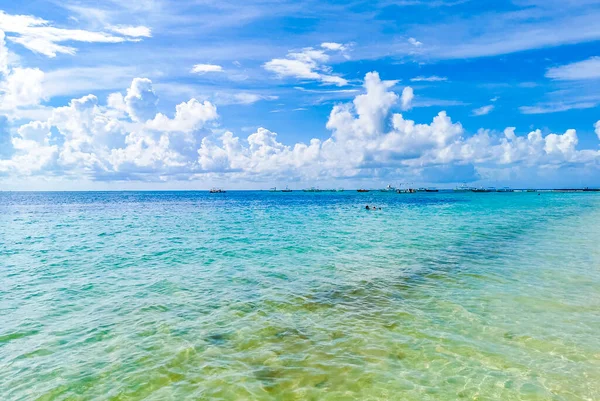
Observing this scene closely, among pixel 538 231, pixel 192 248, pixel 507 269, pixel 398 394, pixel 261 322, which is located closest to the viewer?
pixel 398 394

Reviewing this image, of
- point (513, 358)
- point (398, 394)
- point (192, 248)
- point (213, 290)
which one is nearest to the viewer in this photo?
point (398, 394)

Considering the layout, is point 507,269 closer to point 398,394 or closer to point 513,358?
point 513,358

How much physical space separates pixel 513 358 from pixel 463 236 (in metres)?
28.7

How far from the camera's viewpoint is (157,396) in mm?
8695

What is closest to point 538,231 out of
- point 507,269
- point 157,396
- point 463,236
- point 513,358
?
point 463,236

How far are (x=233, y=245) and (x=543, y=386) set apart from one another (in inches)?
1015

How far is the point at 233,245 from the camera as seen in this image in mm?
31750

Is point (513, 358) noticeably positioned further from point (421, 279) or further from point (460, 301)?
point (421, 279)

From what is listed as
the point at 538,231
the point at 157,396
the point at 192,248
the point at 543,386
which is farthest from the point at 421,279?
the point at 538,231

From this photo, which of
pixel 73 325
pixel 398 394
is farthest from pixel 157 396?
pixel 73 325

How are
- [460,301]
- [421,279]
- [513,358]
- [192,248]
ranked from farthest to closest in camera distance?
[192,248] < [421,279] < [460,301] < [513,358]

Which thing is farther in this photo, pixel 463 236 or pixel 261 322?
pixel 463 236

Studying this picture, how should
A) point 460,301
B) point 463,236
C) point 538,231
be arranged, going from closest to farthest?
point 460,301 → point 463,236 → point 538,231

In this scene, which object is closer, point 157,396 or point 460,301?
point 157,396
